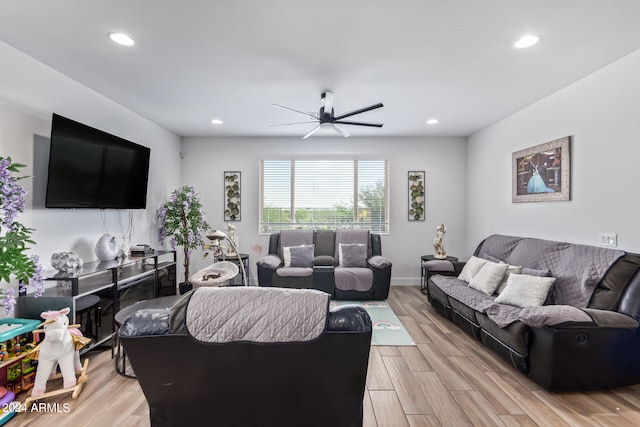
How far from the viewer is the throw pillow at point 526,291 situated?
110 inches

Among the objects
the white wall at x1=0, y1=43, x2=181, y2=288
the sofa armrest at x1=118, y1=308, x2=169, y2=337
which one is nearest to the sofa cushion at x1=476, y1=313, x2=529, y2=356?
the sofa armrest at x1=118, y1=308, x2=169, y2=337

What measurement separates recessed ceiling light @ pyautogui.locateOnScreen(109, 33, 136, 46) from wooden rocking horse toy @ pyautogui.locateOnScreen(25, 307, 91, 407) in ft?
6.64

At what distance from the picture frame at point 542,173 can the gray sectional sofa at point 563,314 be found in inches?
23.6

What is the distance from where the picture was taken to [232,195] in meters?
5.55

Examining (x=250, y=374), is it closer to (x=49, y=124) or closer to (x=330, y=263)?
(x=49, y=124)

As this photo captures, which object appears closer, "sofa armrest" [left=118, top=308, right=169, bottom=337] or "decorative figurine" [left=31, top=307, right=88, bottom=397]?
"sofa armrest" [left=118, top=308, right=169, bottom=337]

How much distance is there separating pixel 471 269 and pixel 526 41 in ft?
8.08

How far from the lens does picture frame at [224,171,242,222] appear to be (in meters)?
5.54

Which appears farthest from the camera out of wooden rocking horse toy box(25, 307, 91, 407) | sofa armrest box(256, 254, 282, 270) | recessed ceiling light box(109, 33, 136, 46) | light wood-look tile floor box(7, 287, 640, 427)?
sofa armrest box(256, 254, 282, 270)

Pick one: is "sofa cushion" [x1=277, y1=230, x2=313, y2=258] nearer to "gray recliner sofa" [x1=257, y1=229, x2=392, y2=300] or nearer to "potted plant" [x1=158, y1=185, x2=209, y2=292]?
"gray recliner sofa" [x1=257, y1=229, x2=392, y2=300]

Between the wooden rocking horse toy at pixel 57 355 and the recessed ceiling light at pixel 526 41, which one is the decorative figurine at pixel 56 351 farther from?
the recessed ceiling light at pixel 526 41

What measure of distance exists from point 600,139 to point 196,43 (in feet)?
11.7

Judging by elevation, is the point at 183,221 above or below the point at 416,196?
below

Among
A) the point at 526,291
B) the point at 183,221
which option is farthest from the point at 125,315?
the point at 526,291
